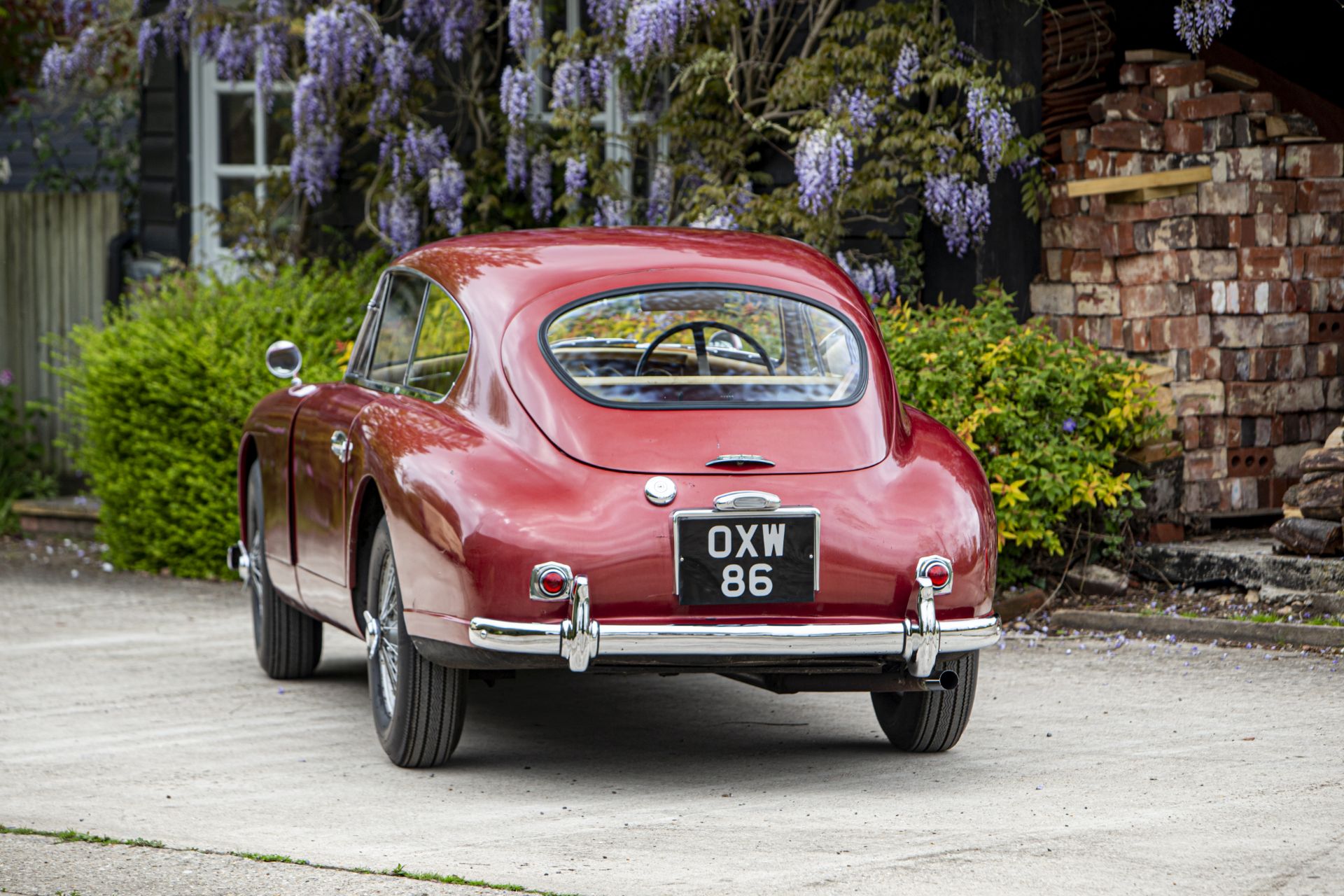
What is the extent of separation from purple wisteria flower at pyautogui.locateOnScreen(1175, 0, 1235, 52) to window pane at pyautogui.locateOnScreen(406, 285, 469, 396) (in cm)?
433

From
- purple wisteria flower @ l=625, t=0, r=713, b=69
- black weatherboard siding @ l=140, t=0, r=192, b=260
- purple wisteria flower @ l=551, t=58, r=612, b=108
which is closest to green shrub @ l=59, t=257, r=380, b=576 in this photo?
purple wisteria flower @ l=551, t=58, r=612, b=108

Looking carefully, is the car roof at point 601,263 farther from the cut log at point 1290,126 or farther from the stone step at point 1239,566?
the cut log at point 1290,126

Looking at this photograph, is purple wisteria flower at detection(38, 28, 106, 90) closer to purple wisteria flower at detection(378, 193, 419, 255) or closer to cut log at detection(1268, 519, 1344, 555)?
purple wisteria flower at detection(378, 193, 419, 255)

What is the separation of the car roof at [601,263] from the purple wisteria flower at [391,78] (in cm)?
548

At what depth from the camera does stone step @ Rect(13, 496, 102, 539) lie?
11969 millimetres

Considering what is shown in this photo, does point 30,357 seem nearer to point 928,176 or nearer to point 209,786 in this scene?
point 928,176

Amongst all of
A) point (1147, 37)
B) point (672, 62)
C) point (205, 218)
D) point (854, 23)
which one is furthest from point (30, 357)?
point (1147, 37)

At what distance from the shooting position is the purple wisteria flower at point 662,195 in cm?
1051

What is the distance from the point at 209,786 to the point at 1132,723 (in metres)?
3.02

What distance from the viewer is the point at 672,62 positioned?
1038 centimetres

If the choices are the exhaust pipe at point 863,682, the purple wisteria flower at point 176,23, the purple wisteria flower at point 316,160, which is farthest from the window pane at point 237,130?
the exhaust pipe at point 863,682

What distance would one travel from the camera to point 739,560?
5199 mm

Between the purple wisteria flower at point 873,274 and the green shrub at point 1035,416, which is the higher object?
the purple wisteria flower at point 873,274

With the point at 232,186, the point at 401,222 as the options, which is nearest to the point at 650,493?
the point at 401,222
